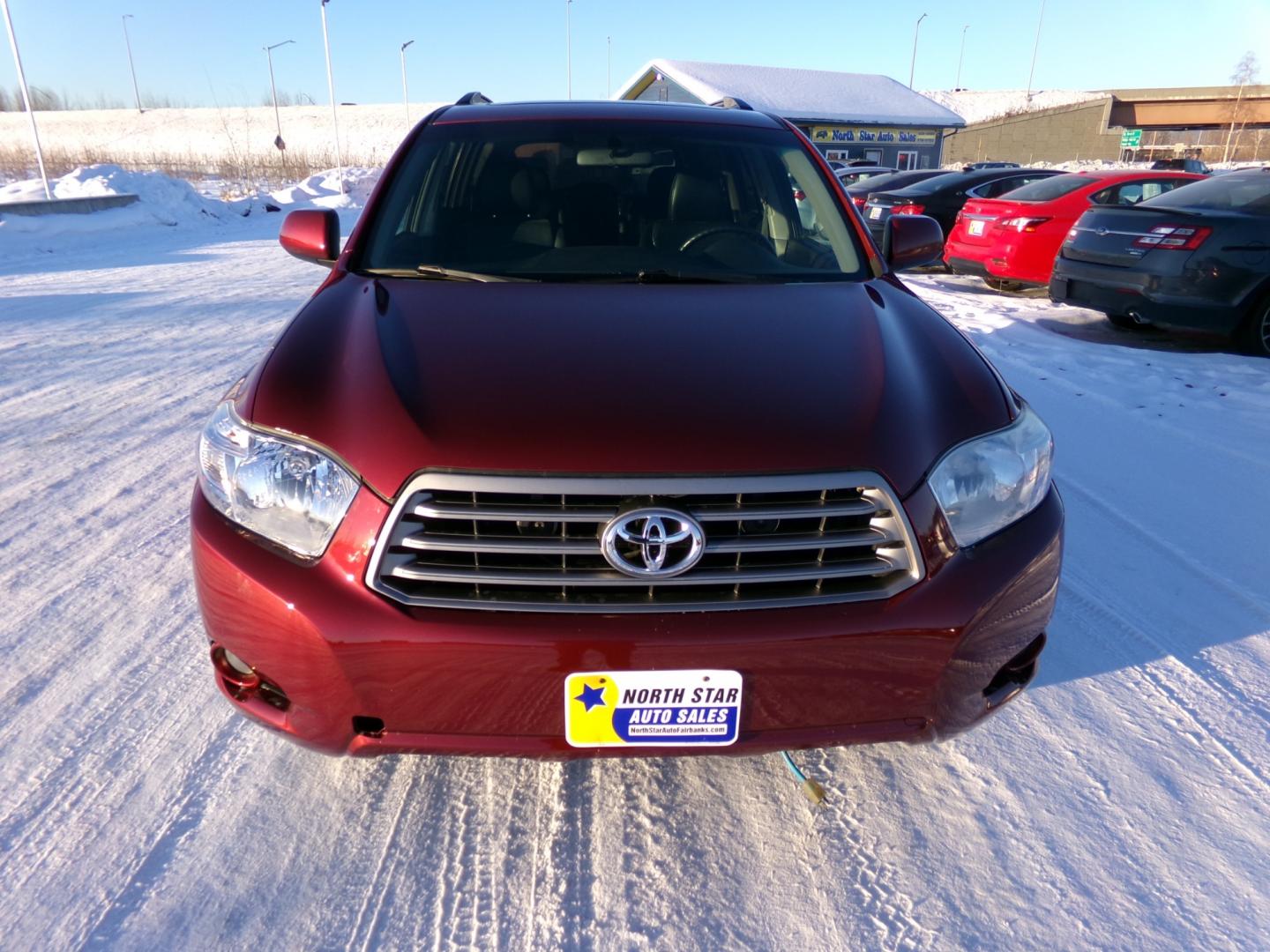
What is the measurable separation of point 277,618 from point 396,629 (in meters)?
0.26

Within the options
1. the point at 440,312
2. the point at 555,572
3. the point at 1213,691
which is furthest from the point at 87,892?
the point at 1213,691

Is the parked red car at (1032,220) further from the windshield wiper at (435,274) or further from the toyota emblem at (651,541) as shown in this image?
the toyota emblem at (651,541)

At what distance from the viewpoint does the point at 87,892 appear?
1.81 m

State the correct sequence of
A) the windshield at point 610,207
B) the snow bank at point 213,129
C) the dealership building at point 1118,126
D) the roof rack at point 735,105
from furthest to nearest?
the snow bank at point 213,129, the dealership building at point 1118,126, the roof rack at point 735,105, the windshield at point 610,207

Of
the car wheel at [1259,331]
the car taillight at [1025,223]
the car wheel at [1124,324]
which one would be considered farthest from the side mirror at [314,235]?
the car taillight at [1025,223]

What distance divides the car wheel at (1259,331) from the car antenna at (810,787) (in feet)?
20.0

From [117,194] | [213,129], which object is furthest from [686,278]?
[213,129]

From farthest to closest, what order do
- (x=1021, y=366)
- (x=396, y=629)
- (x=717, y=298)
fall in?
(x=1021, y=366), (x=717, y=298), (x=396, y=629)

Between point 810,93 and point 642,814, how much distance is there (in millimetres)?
43795

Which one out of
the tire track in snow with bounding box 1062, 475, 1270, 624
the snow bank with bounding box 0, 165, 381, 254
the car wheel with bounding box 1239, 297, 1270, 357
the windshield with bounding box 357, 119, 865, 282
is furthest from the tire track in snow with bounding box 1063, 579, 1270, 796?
the snow bank with bounding box 0, 165, 381, 254

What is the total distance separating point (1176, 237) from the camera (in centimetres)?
649

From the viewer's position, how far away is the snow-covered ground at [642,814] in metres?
1.77

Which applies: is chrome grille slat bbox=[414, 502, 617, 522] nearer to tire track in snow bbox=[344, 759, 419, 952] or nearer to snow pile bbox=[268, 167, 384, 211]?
tire track in snow bbox=[344, 759, 419, 952]

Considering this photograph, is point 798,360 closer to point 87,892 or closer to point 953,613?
point 953,613
